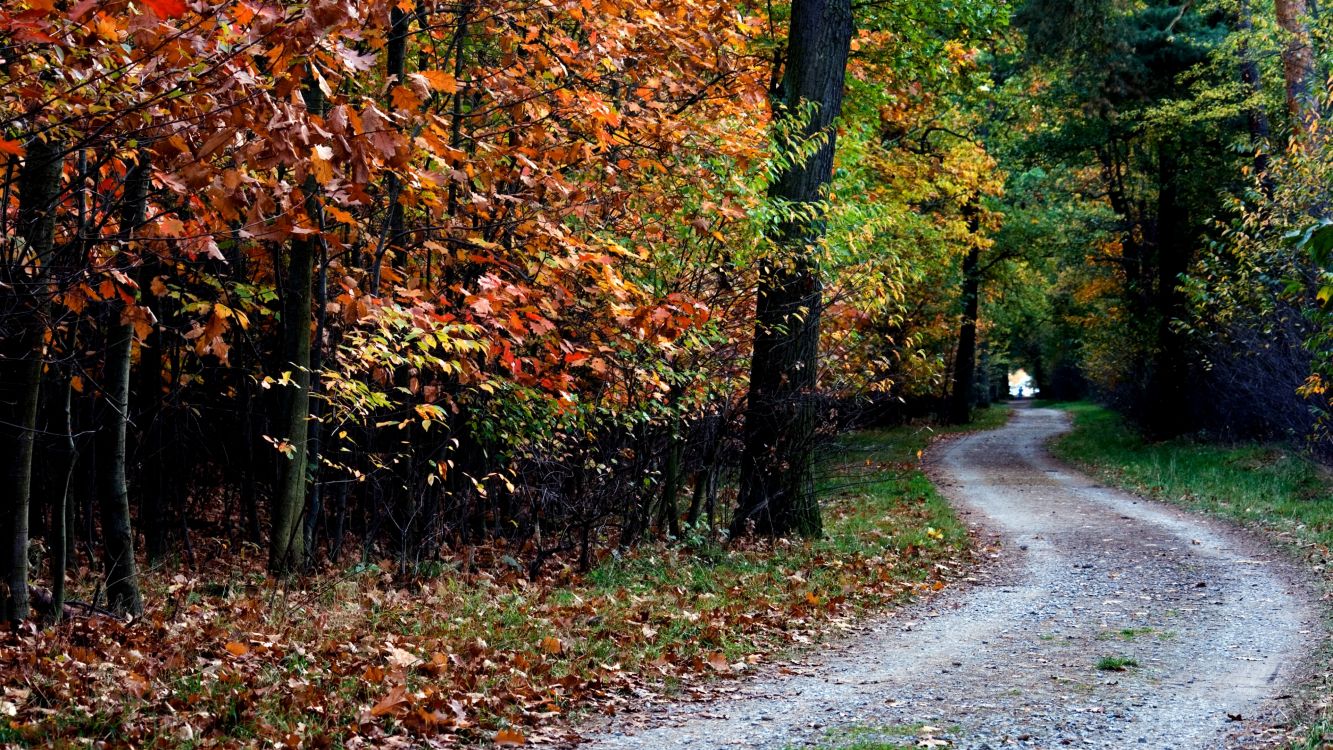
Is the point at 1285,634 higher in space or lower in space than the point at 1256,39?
lower

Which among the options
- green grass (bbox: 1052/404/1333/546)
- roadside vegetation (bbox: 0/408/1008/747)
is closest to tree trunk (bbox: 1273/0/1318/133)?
green grass (bbox: 1052/404/1333/546)

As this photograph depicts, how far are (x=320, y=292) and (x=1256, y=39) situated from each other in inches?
653

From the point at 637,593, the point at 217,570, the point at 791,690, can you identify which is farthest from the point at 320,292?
the point at 791,690

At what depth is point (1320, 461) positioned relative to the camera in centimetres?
1792

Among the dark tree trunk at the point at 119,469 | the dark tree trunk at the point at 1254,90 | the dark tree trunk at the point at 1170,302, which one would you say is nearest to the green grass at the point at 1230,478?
the dark tree trunk at the point at 1170,302

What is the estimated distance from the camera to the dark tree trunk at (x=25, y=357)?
19.3 feet

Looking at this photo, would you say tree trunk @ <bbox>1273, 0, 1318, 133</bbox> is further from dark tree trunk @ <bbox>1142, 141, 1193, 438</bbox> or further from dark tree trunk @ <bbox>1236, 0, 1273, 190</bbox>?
dark tree trunk @ <bbox>1142, 141, 1193, 438</bbox>

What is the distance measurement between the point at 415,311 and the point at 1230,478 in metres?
16.6

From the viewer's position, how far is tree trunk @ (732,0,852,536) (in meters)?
12.3

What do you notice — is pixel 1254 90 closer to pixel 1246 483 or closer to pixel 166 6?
pixel 1246 483

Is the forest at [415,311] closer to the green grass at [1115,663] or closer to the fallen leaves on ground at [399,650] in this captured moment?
the fallen leaves on ground at [399,650]

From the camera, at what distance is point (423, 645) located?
6.93m

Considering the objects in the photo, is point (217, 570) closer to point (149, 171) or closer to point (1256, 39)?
point (149, 171)

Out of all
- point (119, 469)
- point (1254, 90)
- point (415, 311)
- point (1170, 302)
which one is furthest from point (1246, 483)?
point (119, 469)
